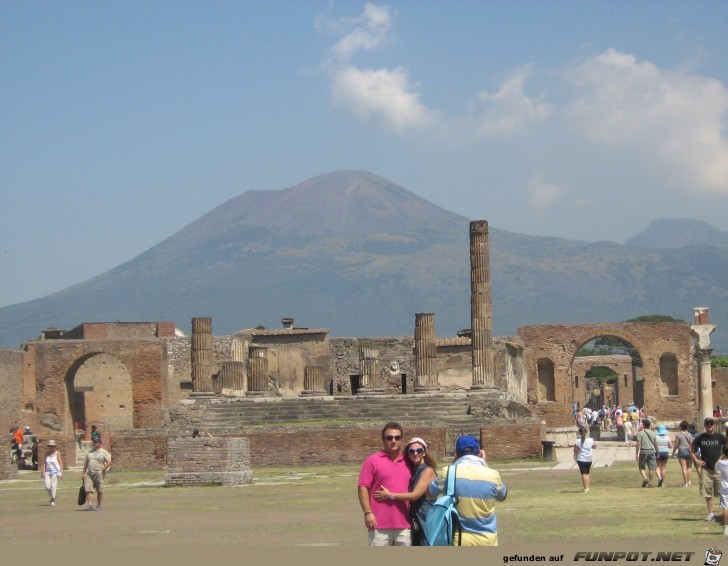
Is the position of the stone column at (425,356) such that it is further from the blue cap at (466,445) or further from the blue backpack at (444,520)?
the blue backpack at (444,520)

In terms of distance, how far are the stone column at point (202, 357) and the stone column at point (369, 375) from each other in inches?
168

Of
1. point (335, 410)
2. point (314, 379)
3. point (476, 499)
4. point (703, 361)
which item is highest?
point (703, 361)

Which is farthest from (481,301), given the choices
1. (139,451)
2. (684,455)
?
(684,455)

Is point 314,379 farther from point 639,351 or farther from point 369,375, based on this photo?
point 639,351

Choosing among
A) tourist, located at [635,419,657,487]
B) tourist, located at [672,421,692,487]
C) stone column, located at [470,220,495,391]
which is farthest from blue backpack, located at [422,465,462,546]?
stone column, located at [470,220,495,391]

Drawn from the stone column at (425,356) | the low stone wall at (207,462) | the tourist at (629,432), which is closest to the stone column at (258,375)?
the stone column at (425,356)

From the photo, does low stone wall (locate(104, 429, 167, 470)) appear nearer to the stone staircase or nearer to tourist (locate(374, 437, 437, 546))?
the stone staircase

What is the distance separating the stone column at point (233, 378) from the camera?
4280 centimetres

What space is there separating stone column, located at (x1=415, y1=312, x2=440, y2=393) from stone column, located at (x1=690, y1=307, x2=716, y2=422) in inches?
543

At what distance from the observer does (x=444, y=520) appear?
37.4ft

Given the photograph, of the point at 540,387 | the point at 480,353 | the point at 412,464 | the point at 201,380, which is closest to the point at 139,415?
the point at 201,380

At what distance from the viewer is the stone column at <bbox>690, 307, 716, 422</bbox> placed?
53.5 m

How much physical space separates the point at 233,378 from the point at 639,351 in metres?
19.0

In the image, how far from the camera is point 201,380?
137 feet
